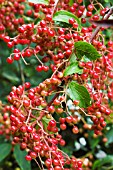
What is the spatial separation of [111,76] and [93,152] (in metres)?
0.83

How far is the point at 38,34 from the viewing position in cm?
102

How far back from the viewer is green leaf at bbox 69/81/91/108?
3.14ft

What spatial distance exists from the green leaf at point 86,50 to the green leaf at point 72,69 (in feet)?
0.10

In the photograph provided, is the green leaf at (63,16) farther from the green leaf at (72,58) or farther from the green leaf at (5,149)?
the green leaf at (5,149)

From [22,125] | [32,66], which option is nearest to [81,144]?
[32,66]

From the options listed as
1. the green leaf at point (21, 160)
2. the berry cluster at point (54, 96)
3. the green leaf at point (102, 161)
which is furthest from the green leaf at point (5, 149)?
the berry cluster at point (54, 96)

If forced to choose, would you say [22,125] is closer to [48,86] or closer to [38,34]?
[48,86]

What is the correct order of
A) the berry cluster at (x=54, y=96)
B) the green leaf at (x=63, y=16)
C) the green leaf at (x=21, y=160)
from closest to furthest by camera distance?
the berry cluster at (x=54, y=96)
the green leaf at (x=63, y=16)
the green leaf at (x=21, y=160)

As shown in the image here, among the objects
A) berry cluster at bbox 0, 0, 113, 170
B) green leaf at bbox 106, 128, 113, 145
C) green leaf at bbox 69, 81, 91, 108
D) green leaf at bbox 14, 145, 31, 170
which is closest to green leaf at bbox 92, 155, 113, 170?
green leaf at bbox 106, 128, 113, 145

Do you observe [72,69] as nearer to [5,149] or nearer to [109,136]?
[5,149]

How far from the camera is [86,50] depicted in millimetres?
946

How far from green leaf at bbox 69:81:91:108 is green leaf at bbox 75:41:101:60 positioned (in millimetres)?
72

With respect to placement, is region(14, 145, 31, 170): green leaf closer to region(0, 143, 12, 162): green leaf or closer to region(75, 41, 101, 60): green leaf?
region(0, 143, 12, 162): green leaf

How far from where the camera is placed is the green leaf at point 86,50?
0.93 metres
